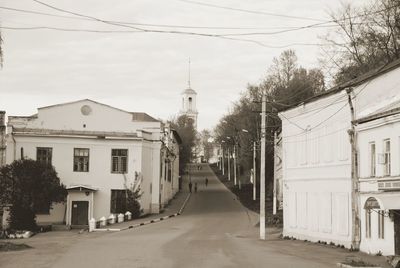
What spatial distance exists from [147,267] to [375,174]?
1032cm

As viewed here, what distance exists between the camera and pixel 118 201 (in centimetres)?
5378

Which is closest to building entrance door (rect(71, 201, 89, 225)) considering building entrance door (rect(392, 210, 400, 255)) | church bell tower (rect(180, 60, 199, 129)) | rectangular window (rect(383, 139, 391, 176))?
rectangular window (rect(383, 139, 391, 176))

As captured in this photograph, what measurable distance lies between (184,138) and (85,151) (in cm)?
6753

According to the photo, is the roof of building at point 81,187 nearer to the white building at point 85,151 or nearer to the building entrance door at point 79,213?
the white building at point 85,151

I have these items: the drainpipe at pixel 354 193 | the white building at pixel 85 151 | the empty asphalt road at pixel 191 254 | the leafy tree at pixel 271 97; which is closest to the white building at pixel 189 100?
the leafy tree at pixel 271 97

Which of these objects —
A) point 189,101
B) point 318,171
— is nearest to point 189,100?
point 189,101

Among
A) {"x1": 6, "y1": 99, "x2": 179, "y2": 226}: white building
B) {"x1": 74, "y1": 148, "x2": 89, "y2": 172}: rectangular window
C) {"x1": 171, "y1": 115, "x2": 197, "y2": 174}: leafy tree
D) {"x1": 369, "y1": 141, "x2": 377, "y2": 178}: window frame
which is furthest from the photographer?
{"x1": 171, "y1": 115, "x2": 197, "y2": 174}: leafy tree

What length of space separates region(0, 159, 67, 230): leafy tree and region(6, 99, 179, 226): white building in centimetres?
371

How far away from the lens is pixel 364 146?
2578cm

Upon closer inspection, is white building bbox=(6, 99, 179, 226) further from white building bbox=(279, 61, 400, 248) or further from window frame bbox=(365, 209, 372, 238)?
window frame bbox=(365, 209, 372, 238)

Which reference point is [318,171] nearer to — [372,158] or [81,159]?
[372,158]

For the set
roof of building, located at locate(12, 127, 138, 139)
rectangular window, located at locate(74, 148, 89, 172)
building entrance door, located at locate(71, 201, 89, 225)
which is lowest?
building entrance door, located at locate(71, 201, 89, 225)

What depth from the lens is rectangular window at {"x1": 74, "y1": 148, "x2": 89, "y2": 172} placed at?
177 ft

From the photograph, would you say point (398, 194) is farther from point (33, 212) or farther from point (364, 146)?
point (33, 212)
